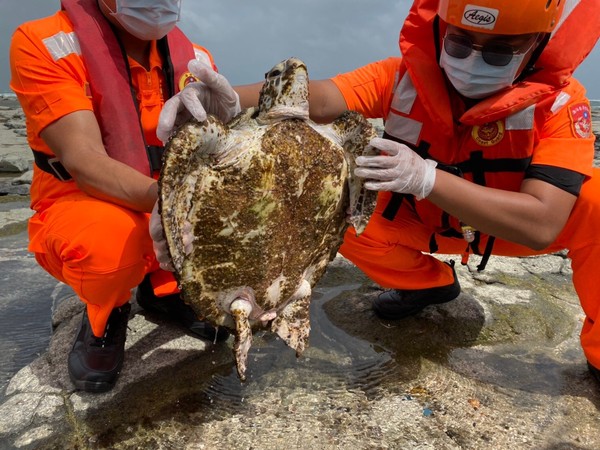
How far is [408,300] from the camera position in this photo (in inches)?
135

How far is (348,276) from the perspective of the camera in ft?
13.7

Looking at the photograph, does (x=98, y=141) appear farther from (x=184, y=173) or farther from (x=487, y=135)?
(x=487, y=135)

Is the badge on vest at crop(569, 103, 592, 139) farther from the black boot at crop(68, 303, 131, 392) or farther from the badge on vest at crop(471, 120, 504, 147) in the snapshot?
the black boot at crop(68, 303, 131, 392)

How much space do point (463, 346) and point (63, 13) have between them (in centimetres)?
348

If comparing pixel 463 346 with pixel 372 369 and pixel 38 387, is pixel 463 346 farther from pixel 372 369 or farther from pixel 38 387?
pixel 38 387

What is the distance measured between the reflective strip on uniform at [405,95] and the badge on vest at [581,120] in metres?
0.95

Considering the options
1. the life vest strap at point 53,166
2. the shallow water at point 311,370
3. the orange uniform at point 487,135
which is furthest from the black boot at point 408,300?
the life vest strap at point 53,166

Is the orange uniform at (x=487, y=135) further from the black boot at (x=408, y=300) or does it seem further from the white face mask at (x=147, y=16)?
the white face mask at (x=147, y=16)

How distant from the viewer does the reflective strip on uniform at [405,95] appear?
2898mm

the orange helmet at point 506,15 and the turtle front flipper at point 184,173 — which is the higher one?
the orange helmet at point 506,15

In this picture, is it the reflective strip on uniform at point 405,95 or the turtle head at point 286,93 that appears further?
the reflective strip on uniform at point 405,95

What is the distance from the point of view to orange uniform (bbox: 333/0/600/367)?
2600 mm

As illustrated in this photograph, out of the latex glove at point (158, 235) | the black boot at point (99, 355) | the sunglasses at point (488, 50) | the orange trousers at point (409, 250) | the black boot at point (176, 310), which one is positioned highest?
the sunglasses at point (488, 50)

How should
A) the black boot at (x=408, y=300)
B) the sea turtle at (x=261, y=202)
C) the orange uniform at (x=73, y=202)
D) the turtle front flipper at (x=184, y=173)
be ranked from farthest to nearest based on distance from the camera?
1. the black boot at (x=408, y=300)
2. the orange uniform at (x=73, y=202)
3. the sea turtle at (x=261, y=202)
4. the turtle front flipper at (x=184, y=173)
